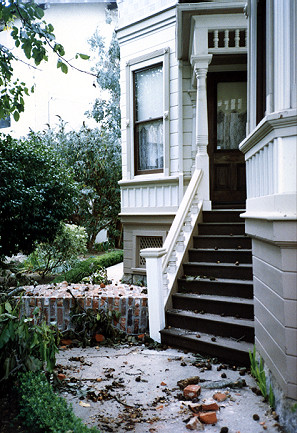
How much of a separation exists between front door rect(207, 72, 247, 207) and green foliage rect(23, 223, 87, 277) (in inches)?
182

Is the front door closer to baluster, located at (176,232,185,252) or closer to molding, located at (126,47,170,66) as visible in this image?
molding, located at (126,47,170,66)

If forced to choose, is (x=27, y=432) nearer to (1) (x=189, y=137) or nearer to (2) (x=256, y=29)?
(2) (x=256, y=29)

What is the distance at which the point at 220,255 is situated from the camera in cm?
643

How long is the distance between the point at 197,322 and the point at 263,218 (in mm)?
2335

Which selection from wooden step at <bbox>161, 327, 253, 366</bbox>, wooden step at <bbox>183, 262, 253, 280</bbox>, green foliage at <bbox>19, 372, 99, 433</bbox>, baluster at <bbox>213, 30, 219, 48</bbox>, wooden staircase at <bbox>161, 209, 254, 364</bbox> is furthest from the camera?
baluster at <bbox>213, 30, 219, 48</bbox>

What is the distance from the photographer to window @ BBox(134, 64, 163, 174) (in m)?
9.27

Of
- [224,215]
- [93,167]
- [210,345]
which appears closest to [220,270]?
[224,215]

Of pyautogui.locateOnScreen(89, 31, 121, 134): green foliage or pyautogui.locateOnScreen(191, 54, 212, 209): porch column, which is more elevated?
pyautogui.locateOnScreen(89, 31, 121, 134): green foliage

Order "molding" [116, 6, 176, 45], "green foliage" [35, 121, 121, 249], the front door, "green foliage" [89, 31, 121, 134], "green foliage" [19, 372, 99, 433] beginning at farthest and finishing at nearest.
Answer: "green foliage" [89, 31, 121, 134]
"green foliage" [35, 121, 121, 249]
"molding" [116, 6, 176, 45]
the front door
"green foliage" [19, 372, 99, 433]

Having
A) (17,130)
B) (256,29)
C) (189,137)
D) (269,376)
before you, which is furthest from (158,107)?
(17,130)

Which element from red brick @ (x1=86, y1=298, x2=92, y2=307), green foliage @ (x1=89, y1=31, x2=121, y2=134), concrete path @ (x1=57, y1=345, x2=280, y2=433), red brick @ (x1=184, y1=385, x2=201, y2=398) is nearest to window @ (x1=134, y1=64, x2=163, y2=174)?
red brick @ (x1=86, y1=298, x2=92, y2=307)

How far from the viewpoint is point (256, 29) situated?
4383mm

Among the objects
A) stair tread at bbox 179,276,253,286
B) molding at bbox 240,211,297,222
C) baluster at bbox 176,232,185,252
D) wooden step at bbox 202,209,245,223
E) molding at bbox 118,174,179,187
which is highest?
molding at bbox 118,174,179,187

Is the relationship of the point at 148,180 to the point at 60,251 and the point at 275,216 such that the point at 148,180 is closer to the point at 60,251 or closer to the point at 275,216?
the point at 60,251
